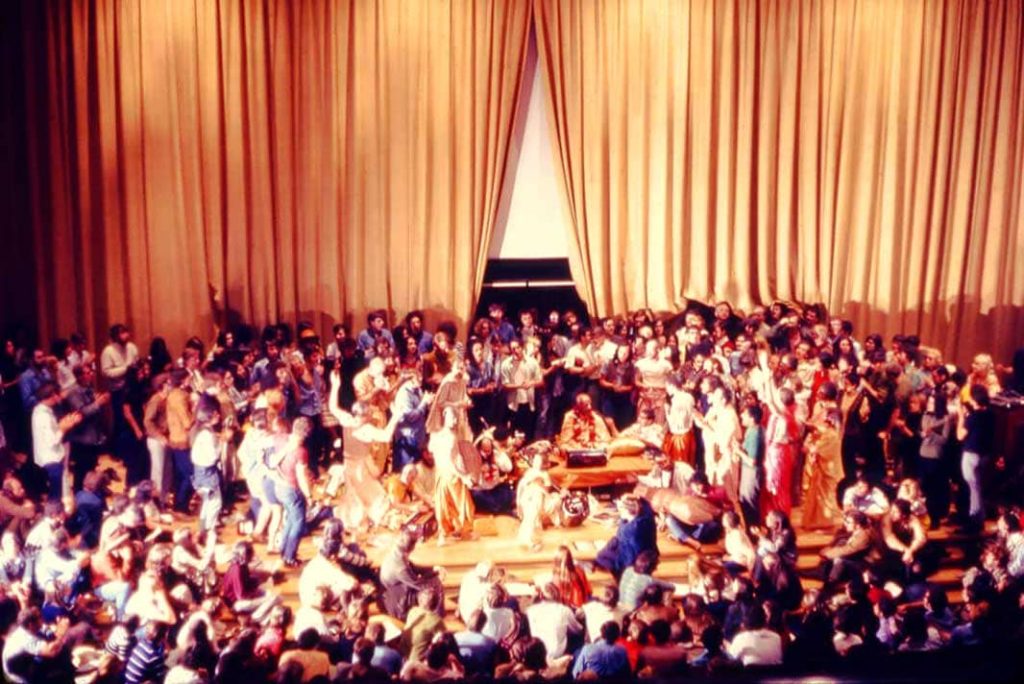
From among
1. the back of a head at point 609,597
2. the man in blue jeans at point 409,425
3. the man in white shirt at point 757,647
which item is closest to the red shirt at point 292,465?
the man in blue jeans at point 409,425

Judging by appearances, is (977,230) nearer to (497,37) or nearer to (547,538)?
(497,37)

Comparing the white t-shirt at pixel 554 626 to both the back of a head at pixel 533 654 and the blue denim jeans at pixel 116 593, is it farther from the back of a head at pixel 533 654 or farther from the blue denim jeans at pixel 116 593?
the blue denim jeans at pixel 116 593

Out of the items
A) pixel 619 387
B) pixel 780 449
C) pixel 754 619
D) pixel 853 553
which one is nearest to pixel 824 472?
pixel 780 449

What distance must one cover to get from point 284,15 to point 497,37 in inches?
99.8

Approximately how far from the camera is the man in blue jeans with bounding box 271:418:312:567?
29.7 ft

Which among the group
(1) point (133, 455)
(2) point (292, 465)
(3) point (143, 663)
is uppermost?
(2) point (292, 465)

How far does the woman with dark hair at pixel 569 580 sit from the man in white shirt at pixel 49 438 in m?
4.39

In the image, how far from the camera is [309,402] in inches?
424

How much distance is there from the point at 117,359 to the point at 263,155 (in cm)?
326

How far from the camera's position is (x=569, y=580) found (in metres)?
8.54

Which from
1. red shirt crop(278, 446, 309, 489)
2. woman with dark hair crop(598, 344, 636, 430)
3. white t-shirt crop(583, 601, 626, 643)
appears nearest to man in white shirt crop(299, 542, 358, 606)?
red shirt crop(278, 446, 309, 489)

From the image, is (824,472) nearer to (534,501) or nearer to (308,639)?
(534,501)

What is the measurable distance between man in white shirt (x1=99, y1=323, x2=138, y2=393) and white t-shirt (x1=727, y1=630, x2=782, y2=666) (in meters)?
6.44

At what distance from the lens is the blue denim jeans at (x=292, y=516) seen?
9102 mm
